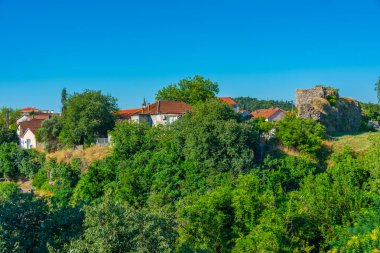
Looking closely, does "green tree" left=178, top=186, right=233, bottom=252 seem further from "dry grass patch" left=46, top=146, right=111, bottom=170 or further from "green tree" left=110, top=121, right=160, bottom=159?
"dry grass patch" left=46, top=146, right=111, bottom=170

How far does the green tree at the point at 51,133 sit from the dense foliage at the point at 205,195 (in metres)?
2.18

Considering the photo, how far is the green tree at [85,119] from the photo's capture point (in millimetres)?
34969

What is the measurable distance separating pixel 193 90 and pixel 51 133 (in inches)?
712

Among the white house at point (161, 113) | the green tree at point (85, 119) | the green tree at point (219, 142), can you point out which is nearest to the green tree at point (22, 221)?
the green tree at point (219, 142)

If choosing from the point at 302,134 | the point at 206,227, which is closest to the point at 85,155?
the point at 302,134

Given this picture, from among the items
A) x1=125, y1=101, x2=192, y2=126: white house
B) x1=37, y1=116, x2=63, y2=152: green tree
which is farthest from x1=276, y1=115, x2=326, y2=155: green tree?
x1=37, y1=116, x2=63, y2=152: green tree

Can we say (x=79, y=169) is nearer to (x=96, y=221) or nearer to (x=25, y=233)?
(x=25, y=233)

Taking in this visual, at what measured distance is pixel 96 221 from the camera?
438 inches

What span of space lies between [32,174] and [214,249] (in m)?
24.9

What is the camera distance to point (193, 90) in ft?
157

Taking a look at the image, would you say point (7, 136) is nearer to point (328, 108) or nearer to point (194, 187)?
point (194, 187)

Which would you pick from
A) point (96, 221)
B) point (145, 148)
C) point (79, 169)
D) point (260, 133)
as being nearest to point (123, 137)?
point (145, 148)

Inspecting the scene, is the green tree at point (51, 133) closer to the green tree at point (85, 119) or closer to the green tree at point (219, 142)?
the green tree at point (85, 119)

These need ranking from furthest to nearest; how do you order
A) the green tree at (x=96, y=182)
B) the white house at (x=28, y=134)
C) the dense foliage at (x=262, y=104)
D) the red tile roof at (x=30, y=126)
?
1. the dense foliage at (x=262, y=104)
2. the red tile roof at (x=30, y=126)
3. the white house at (x=28, y=134)
4. the green tree at (x=96, y=182)
